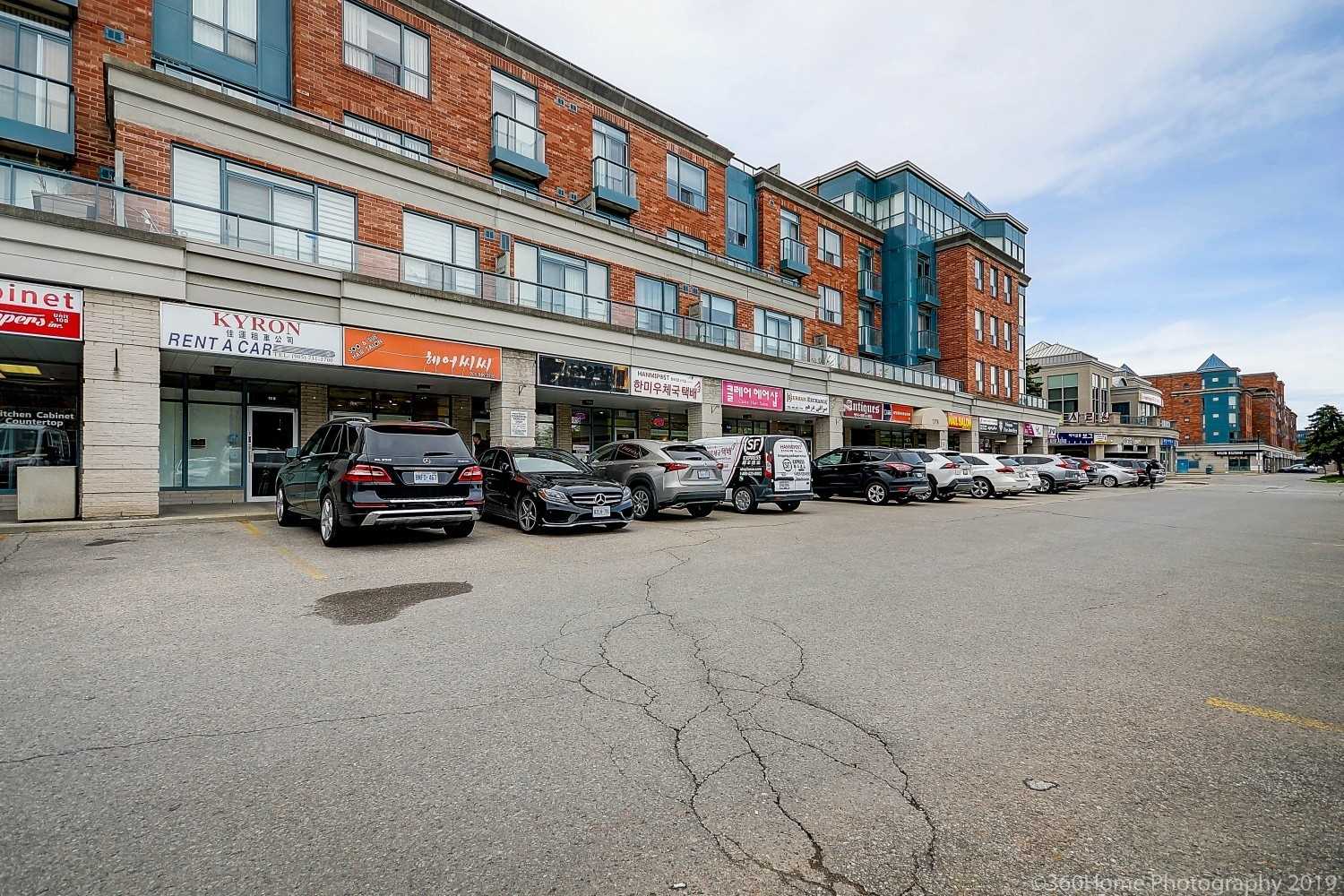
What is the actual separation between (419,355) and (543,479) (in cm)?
655

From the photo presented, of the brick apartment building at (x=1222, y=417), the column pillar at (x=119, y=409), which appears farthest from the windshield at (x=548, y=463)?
the brick apartment building at (x=1222, y=417)

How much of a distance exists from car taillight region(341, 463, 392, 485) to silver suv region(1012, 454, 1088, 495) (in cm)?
2684

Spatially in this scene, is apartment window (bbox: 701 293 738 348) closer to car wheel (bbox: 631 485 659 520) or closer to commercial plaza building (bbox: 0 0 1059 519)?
commercial plaza building (bbox: 0 0 1059 519)

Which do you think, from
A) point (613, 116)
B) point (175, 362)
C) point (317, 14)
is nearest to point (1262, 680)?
point (175, 362)

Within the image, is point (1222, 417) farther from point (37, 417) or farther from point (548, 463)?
point (37, 417)

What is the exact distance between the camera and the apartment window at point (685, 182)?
26.5 meters

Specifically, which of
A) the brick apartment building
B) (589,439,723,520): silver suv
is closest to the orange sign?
(589,439,723,520): silver suv

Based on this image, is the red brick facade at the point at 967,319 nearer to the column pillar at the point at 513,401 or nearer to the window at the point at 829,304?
the window at the point at 829,304

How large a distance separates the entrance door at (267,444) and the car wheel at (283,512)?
5150 mm

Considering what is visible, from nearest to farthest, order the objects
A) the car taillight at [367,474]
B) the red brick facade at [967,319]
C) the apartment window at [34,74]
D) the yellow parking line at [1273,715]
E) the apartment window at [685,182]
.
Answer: the yellow parking line at [1273,715]
the car taillight at [367,474]
the apartment window at [34,74]
the apartment window at [685,182]
the red brick facade at [967,319]

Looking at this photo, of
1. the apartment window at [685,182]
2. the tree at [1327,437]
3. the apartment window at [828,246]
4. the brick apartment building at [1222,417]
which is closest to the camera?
the apartment window at [685,182]

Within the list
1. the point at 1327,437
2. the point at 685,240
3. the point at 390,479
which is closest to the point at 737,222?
the point at 685,240

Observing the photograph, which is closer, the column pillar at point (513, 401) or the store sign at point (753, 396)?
the column pillar at point (513, 401)

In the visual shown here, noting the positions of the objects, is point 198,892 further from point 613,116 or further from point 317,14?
point 613,116
